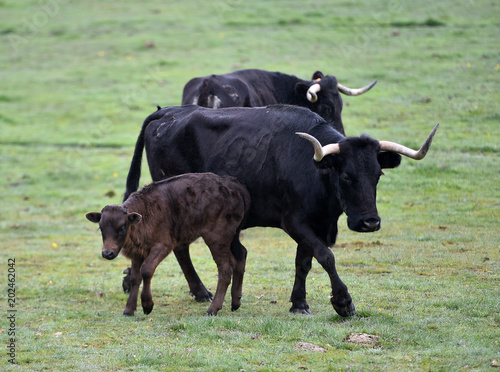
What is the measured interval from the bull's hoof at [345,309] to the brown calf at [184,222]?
144 centimetres

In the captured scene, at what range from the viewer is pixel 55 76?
32.3 m

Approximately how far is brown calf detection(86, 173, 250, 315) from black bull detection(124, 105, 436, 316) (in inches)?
13.4

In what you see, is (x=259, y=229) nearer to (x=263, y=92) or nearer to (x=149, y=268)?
(x=263, y=92)

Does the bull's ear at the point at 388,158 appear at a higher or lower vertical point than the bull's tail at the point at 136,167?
higher

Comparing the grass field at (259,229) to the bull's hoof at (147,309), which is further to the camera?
the bull's hoof at (147,309)

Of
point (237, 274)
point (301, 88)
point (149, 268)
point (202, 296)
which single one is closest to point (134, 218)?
point (149, 268)

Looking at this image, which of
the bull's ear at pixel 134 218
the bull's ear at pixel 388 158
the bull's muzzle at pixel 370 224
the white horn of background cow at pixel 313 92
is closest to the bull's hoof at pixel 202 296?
the bull's ear at pixel 134 218

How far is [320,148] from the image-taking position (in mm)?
7852

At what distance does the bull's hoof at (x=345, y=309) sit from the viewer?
7.89 m

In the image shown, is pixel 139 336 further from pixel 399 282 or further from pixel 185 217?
pixel 399 282

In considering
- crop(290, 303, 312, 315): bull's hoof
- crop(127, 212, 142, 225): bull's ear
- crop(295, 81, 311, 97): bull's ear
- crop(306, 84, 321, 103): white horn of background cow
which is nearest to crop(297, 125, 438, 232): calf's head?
crop(290, 303, 312, 315): bull's hoof

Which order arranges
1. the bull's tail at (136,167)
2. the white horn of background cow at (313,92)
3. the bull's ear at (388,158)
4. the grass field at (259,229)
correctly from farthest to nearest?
the white horn of background cow at (313,92) → the bull's tail at (136,167) → the bull's ear at (388,158) → the grass field at (259,229)

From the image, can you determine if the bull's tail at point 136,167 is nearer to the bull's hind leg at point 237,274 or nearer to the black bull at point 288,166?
the black bull at point 288,166

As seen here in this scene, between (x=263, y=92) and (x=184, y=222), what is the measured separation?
23.5 ft
